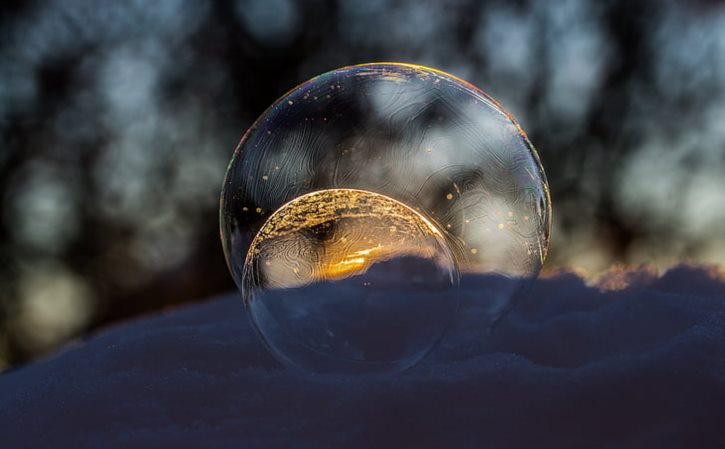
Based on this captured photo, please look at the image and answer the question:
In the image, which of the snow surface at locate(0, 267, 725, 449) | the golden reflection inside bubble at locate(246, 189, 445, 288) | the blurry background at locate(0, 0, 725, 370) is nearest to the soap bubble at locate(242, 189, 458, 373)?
the golden reflection inside bubble at locate(246, 189, 445, 288)

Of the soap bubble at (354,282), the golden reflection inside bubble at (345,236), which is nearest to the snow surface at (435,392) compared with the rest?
the soap bubble at (354,282)

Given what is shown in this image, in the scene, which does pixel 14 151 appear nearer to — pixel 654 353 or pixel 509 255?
pixel 509 255

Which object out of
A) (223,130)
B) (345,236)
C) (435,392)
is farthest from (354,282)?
(223,130)

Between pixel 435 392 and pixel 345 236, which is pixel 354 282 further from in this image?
pixel 435 392

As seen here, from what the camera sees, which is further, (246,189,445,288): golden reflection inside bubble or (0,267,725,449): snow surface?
(246,189,445,288): golden reflection inside bubble

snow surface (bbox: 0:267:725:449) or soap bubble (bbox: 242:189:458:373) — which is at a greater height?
soap bubble (bbox: 242:189:458:373)

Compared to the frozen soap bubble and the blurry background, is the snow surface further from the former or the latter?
the blurry background

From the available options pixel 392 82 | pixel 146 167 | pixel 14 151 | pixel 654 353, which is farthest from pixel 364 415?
pixel 14 151
